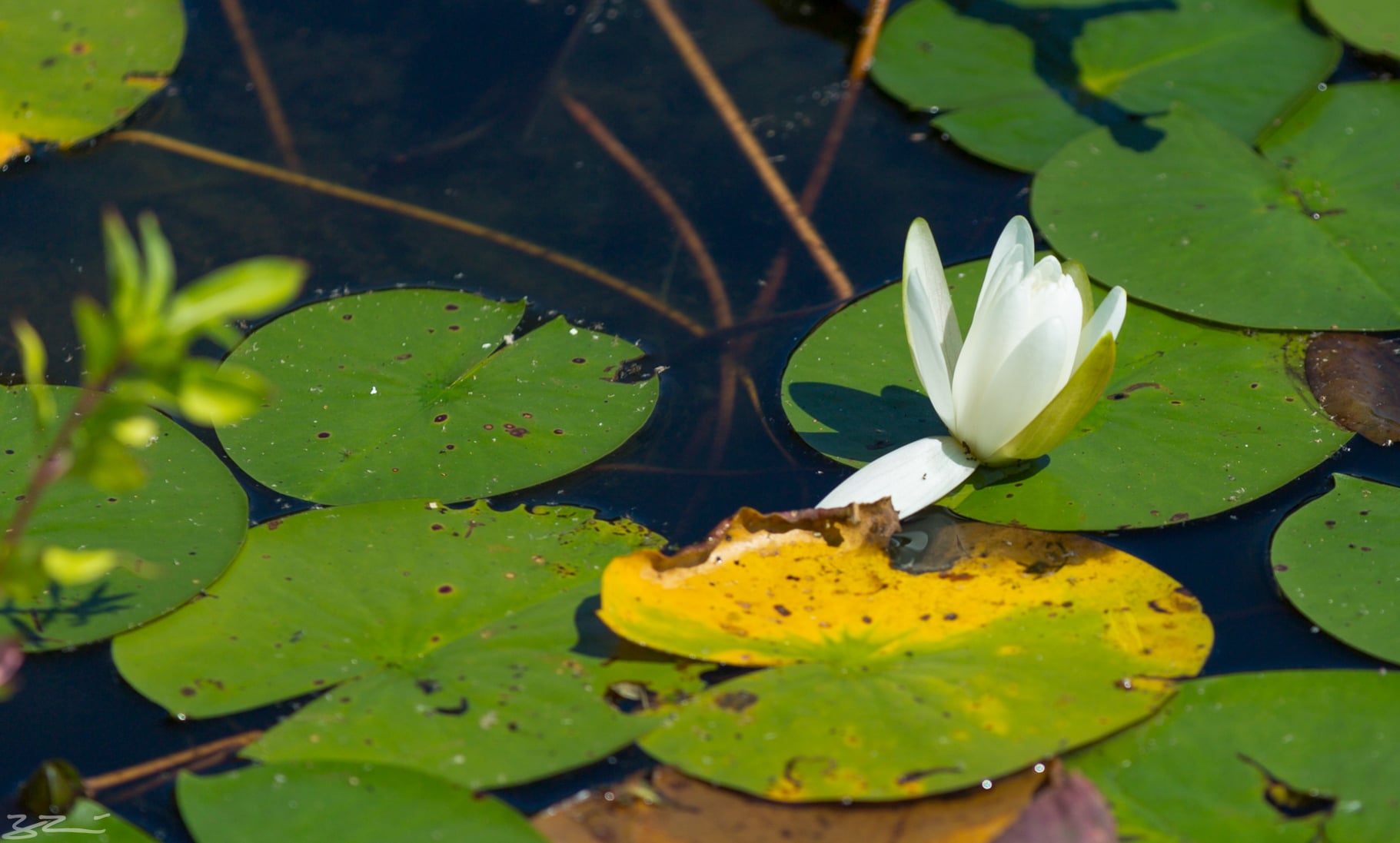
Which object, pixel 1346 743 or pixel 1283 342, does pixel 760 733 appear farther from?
pixel 1283 342

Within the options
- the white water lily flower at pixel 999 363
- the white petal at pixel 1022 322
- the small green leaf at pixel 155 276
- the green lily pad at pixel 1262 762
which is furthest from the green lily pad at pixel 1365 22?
the small green leaf at pixel 155 276

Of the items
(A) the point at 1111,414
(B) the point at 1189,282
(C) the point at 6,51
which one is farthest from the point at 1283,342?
(C) the point at 6,51

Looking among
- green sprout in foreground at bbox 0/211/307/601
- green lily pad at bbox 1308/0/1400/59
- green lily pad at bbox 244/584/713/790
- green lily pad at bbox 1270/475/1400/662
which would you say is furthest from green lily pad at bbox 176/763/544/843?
green lily pad at bbox 1308/0/1400/59

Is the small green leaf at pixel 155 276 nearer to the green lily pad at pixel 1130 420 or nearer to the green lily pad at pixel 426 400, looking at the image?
the green lily pad at pixel 426 400

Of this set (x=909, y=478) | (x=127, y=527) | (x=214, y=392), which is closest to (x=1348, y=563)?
(x=909, y=478)

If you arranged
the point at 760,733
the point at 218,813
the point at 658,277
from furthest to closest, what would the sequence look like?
the point at 658,277, the point at 760,733, the point at 218,813

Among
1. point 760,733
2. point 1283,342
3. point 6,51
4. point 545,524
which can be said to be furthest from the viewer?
point 6,51
